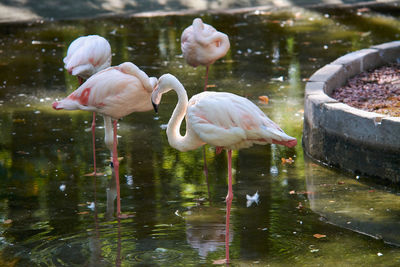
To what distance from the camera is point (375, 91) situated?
7.62 meters

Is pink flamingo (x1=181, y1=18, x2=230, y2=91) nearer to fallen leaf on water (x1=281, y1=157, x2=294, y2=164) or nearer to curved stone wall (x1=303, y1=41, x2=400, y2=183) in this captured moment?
curved stone wall (x1=303, y1=41, x2=400, y2=183)

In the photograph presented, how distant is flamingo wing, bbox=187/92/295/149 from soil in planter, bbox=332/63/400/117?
7.25 ft

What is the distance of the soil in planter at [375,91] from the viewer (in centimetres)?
701

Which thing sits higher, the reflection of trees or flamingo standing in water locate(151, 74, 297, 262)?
flamingo standing in water locate(151, 74, 297, 262)

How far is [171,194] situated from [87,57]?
6.17ft

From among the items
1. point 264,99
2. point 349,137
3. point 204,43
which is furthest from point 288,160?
point 204,43

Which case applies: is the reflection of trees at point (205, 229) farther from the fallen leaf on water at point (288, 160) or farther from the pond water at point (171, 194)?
the fallen leaf on water at point (288, 160)

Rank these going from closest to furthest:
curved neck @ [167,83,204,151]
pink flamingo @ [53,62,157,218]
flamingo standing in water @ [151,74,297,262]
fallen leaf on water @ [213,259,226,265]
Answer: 1. fallen leaf on water @ [213,259,226,265]
2. flamingo standing in water @ [151,74,297,262]
3. curved neck @ [167,83,204,151]
4. pink flamingo @ [53,62,157,218]

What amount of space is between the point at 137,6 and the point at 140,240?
31.3 ft

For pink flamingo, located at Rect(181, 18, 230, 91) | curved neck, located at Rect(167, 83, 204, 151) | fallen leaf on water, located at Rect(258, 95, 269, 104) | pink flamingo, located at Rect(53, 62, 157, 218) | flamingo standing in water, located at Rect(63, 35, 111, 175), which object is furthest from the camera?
fallen leaf on water, located at Rect(258, 95, 269, 104)

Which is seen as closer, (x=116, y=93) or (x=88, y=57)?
(x=116, y=93)

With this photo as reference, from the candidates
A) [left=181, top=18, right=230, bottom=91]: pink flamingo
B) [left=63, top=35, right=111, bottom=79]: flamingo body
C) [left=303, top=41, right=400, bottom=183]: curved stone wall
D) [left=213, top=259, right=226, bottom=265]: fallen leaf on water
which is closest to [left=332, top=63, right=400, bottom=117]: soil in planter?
[left=303, top=41, right=400, bottom=183]: curved stone wall

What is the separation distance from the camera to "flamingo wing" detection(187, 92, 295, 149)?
4879mm

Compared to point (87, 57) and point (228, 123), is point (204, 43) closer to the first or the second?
point (87, 57)
